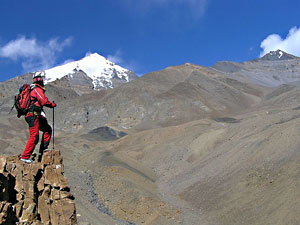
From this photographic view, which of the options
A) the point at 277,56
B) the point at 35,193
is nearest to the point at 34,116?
the point at 35,193

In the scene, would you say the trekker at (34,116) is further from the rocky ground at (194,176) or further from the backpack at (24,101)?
the rocky ground at (194,176)

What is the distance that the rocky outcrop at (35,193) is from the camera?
219 inches

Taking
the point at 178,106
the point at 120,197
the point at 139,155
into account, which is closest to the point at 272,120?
the point at 139,155

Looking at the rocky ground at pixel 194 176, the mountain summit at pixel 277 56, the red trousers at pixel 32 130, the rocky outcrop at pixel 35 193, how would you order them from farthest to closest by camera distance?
the mountain summit at pixel 277 56 < the rocky ground at pixel 194 176 < the red trousers at pixel 32 130 < the rocky outcrop at pixel 35 193

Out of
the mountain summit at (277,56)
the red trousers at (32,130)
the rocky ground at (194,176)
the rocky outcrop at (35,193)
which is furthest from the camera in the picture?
the mountain summit at (277,56)

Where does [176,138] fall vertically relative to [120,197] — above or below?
above

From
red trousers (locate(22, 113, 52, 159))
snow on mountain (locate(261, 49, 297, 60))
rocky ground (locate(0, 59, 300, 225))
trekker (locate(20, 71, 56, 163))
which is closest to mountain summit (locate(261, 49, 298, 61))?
snow on mountain (locate(261, 49, 297, 60))

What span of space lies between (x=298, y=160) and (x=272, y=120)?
1463 cm

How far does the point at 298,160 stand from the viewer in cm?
1816

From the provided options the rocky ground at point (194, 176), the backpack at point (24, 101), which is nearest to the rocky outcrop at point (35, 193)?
the backpack at point (24, 101)

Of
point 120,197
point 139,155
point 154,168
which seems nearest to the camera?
point 120,197

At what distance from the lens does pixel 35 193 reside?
622cm

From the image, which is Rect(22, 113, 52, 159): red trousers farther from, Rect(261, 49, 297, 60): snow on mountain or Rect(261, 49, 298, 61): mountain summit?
Rect(261, 49, 297, 60): snow on mountain

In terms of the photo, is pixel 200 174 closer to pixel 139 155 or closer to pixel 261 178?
pixel 261 178
